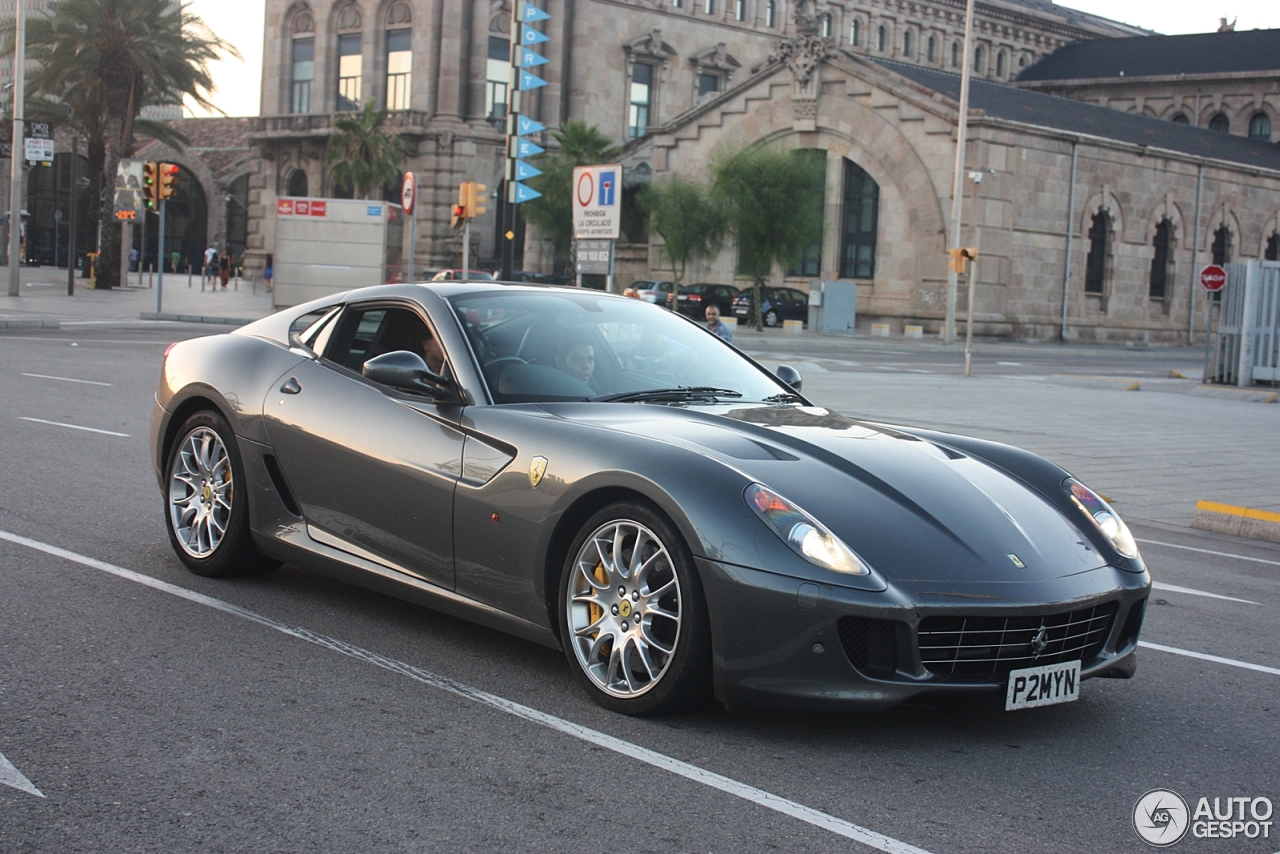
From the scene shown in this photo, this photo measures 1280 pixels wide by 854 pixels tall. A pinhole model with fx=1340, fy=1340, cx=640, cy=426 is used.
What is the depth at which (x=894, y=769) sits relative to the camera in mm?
4004

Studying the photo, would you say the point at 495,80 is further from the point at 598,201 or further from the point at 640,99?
the point at 598,201

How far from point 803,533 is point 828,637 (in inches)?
12.8

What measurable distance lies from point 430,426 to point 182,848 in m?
2.18

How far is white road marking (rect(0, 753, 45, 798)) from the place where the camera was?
358 cm

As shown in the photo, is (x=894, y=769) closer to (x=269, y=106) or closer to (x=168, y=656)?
(x=168, y=656)

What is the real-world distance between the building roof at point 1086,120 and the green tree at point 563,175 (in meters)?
14.1

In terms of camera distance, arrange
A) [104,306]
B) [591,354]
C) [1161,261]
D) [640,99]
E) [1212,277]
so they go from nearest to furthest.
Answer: [591,354]
[1212,277]
[104,306]
[1161,261]
[640,99]

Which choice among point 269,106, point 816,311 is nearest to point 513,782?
point 816,311

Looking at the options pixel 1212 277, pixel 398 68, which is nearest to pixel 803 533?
pixel 1212 277

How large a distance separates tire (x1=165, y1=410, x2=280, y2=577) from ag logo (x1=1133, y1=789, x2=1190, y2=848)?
12.7ft

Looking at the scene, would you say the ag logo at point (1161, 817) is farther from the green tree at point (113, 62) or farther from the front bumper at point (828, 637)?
the green tree at point (113, 62)

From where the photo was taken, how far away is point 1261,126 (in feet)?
265

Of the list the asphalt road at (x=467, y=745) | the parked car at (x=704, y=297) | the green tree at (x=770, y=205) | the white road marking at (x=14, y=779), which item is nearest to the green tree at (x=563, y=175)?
the parked car at (x=704, y=297)

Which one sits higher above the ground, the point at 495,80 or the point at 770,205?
the point at 495,80
